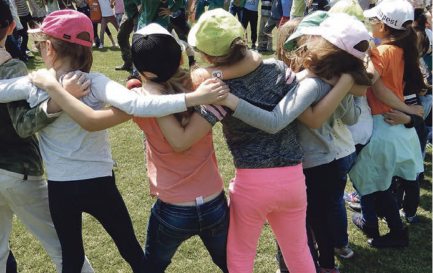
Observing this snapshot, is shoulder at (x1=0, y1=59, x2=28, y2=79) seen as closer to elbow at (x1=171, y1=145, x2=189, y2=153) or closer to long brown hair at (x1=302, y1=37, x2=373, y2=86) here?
elbow at (x1=171, y1=145, x2=189, y2=153)

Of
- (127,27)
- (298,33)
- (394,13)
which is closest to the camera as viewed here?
(298,33)

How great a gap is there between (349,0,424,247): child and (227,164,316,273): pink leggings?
990 mm

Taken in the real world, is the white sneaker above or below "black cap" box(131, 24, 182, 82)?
below

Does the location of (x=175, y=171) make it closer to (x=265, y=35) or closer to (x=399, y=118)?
(x=399, y=118)

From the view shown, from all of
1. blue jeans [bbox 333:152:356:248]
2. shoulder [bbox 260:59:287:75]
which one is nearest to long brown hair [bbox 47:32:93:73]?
shoulder [bbox 260:59:287:75]

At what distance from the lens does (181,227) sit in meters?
2.12

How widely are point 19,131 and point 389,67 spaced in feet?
6.77

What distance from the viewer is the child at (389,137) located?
2854 mm

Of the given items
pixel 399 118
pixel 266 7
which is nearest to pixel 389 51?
pixel 399 118

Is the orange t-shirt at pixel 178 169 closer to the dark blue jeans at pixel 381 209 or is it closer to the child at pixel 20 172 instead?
the child at pixel 20 172

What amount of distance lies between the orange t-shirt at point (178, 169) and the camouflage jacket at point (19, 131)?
442 millimetres

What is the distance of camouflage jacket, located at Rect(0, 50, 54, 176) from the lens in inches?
81.8

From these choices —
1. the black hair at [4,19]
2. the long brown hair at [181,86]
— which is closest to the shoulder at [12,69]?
the black hair at [4,19]

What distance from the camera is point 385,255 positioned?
3.20 m
